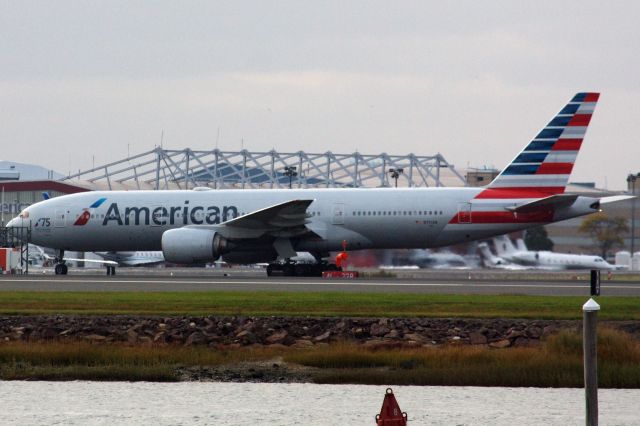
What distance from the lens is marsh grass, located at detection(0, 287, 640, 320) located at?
26875 mm

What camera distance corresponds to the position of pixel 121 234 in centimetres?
4684

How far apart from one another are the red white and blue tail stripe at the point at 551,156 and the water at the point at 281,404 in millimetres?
24254

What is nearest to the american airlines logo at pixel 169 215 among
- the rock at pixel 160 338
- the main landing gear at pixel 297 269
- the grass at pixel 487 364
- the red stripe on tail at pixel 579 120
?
the main landing gear at pixel 297 269

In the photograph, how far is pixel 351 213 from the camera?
44.1 metres

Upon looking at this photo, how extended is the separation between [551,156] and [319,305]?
17.2 metres

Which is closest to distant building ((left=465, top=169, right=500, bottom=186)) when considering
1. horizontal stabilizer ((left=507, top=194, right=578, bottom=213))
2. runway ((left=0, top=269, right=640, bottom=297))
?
horizontal stabilizer ((left=507, top=194, right=578, bottom=213))

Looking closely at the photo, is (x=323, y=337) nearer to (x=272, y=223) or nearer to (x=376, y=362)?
(x=376, y=362)

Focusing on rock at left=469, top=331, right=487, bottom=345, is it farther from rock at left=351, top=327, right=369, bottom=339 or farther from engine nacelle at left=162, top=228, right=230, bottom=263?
engine nacelle at left=162, top=228, right=230, bottom=263

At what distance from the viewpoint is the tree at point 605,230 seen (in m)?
72.3

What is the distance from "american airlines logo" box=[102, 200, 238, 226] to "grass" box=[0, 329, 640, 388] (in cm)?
2255

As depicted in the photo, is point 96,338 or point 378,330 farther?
point 378,330

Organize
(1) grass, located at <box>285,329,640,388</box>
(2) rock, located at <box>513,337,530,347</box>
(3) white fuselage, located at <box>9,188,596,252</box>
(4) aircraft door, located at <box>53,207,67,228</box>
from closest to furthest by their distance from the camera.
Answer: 1. (1) grass, located at <box>285,329,640,388</box>
2. (2) rock, located at <box>513,337,530,347</box>
3. (3) white fuselage, located at <box>9,188,596,252</box>
4. (4) aircraft door, located at <box>53,207,67,228</box>

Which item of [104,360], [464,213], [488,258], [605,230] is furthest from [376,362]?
[605,230]

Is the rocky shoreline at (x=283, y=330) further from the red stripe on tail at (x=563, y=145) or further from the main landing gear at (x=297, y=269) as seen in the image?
the red stripe on tail at (x=563, y=145)
